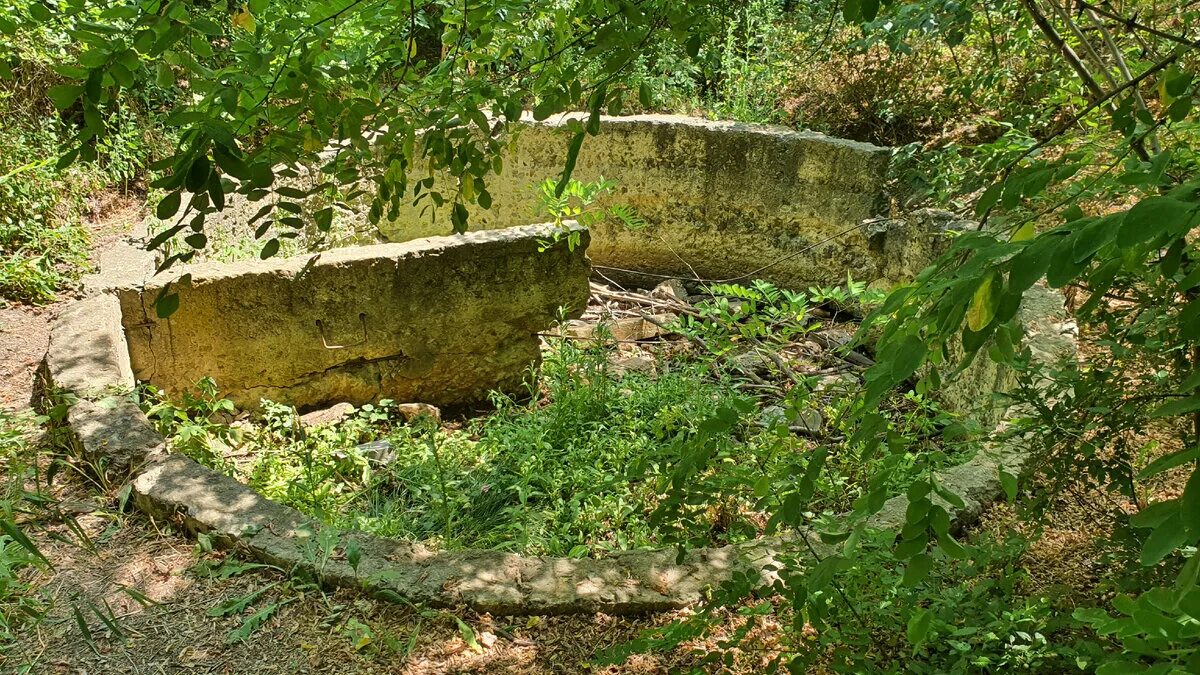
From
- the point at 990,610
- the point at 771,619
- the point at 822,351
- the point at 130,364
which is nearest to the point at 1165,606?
the point at 990,610

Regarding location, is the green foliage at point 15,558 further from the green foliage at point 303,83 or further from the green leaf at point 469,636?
the green foliage at point 303,83

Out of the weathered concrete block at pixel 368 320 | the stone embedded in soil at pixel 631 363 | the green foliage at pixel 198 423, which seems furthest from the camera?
the stone embedded in soil at pixel 631 363

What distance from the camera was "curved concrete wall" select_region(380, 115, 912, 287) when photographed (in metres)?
6.41

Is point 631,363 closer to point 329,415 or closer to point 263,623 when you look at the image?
point 329,415

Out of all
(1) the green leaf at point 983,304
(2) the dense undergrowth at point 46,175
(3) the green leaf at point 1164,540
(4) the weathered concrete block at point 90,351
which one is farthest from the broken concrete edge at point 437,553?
(2) the dense undergrowth at point 46,175

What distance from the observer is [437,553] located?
2748mm

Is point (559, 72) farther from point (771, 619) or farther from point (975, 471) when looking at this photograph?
point (975, 471)

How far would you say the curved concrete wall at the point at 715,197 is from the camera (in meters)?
6.41

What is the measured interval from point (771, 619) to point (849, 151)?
4627 millimetres

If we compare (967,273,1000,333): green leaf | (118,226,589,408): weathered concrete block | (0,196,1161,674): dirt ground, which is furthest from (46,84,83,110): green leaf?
(118,226,589,408): weathered concrete block

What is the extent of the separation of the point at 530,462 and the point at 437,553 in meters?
1.26

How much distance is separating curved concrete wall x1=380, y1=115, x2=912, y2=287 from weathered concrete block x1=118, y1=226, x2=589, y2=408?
165cm

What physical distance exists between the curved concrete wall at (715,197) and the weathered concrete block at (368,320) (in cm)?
165

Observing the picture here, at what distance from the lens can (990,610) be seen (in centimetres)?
209
